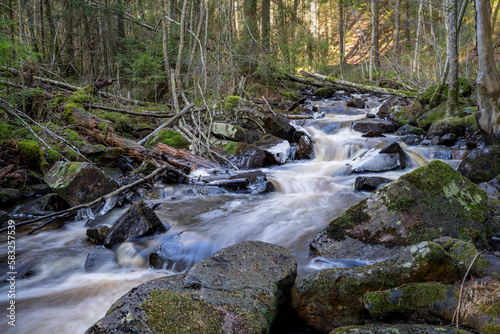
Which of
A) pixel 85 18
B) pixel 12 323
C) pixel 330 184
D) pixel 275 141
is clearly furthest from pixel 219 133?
pixel 85 18

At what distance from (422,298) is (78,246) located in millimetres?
4450

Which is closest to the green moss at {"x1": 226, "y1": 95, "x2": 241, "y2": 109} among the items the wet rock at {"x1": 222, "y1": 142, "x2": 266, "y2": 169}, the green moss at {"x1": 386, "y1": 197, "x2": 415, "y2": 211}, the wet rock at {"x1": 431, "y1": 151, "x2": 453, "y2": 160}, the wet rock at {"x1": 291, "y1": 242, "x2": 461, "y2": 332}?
the wet rock at {"x1": 222, "y1": 142, "x2": 266, "y2": 169}

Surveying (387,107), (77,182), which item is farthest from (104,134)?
(387,107)

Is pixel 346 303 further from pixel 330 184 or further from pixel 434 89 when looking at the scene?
pixel 434 89

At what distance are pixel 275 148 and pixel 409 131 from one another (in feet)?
15.5

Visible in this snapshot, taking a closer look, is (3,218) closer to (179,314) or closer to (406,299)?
(179,314)

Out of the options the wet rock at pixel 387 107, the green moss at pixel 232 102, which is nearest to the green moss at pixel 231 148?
the green moss at pixel 232 102

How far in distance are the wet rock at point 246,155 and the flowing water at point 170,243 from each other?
790 millimetres

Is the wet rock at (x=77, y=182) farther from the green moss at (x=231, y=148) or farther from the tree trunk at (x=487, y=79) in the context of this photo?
the tree trunk at (x=487, y=79)

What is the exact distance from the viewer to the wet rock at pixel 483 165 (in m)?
6.11

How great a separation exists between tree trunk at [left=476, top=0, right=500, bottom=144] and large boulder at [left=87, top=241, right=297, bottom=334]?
6.27 metres

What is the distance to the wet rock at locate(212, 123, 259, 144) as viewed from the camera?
961cm

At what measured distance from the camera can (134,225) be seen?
Result: 485 cm

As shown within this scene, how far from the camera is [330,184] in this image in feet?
25.0
